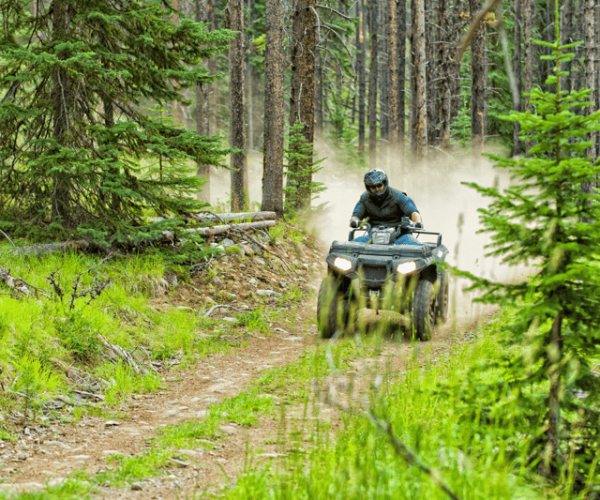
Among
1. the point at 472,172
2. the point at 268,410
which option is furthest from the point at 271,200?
the point at 472,172

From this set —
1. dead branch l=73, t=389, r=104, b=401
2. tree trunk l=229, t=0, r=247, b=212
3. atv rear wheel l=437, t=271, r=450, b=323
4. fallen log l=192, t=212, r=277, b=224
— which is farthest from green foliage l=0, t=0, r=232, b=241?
tree trunk l=229, t=0, r=247, b=212

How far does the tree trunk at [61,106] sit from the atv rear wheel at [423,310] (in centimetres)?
524

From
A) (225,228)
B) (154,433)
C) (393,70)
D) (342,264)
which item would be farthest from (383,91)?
(154,433)

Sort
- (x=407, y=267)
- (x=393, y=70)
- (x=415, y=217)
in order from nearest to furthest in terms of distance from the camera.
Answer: (x=407, y=267) → (x=415, y=217) → (x=393, y=70)

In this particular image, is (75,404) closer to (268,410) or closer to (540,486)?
(268,410)

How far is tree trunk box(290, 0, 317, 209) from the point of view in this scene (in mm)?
14203

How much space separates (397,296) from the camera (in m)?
6.31

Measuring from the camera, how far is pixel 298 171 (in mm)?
14141

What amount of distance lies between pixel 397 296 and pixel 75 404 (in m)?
3.69

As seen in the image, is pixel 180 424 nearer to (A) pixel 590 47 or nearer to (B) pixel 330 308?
(B) pixel 330 308

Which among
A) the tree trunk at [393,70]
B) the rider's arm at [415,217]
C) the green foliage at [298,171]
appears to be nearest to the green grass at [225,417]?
the rider's arm at [415,217]

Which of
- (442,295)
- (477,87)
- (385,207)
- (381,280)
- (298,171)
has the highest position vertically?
(477,87)

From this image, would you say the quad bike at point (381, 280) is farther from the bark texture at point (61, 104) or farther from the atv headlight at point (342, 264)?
the bark texture at point (61, 104)

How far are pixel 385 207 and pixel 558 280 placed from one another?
5.53 meters
